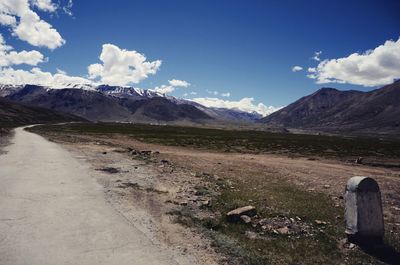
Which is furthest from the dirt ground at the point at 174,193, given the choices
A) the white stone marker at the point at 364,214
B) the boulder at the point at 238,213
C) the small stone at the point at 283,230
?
the small stone at the point at 283,230

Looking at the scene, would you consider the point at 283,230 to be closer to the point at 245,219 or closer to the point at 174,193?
the point at 245,219

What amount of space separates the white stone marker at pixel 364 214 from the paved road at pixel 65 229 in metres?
5.81

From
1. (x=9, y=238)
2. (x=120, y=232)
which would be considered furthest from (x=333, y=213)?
(x=9, y=238)

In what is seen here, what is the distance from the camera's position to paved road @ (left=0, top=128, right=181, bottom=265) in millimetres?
9031

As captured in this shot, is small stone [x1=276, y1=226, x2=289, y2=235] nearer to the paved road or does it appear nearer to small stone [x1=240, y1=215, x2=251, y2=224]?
small stone [x1=240, y1=215, x2=251, y2=224]

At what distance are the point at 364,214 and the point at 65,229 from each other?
9414mm

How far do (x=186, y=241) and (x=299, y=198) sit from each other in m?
8.29

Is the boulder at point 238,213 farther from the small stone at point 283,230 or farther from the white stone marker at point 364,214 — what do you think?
the white stone marker at point 364,214

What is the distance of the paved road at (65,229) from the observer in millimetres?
9031

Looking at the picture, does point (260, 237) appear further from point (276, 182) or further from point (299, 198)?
point (276, 182)

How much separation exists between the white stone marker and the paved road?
19.1 ft

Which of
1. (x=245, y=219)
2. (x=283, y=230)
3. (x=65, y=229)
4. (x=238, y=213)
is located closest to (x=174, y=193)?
(x=238, y=213)

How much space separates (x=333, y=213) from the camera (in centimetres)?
1448

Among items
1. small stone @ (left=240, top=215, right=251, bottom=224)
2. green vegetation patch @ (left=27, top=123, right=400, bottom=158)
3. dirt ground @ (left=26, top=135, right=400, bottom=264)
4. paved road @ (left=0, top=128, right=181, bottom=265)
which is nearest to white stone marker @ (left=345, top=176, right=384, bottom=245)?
dirt ground @ (left=26, top=135, right=400, bottom=264)
